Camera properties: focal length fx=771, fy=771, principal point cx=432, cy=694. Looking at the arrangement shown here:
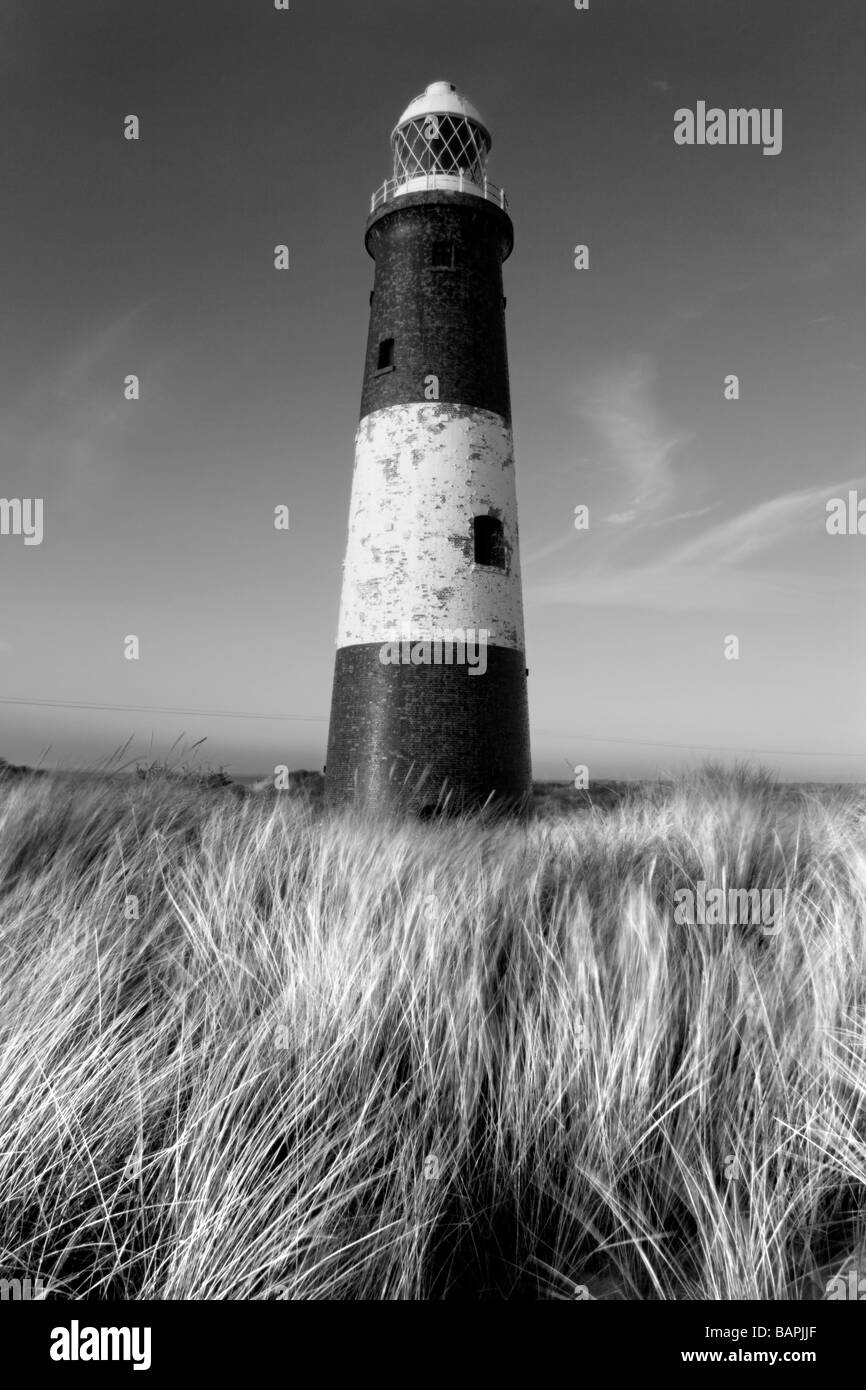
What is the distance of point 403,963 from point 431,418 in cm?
889

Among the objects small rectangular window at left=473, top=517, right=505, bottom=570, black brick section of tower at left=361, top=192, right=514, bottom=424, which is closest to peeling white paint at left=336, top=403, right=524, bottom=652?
small rectangular window at left=473, top=517, right=505, bottom=570

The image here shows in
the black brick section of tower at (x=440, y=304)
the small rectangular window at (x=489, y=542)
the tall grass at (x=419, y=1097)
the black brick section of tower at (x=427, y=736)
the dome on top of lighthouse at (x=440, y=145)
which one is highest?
the dome on top of lighthouse at (x=440, y=145)

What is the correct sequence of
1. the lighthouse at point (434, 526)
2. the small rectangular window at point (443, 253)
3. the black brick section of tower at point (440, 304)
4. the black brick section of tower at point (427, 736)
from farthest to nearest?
the small rectangular window at point (443, 253), the black brick section of tower at point (440, 304), the lighthouse at point (434, 526), the black brick section of tower at point (427, 736)

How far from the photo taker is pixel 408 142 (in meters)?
11.5

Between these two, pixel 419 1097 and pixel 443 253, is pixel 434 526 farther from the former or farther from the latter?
pixel 419 1097

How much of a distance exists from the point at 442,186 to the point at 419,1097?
38.7 feet

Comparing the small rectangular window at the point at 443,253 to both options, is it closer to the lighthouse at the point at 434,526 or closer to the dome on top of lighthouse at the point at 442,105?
the lighthouse at the point at 434,526

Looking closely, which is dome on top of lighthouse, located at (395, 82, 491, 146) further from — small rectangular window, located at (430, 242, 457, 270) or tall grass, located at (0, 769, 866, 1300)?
tall grass, located at (0, 769, 866, 1300)

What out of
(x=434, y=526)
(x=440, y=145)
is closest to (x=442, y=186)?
(x=440, y=145)

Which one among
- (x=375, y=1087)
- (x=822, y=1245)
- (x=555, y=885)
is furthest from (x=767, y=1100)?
(x=555, y=885)

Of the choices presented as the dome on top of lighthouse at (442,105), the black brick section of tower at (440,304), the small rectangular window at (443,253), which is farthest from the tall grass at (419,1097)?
the dome on top of lighthouse at (442,105)

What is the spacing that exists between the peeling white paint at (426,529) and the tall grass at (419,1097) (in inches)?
261

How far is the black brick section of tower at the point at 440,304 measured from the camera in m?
10.5
